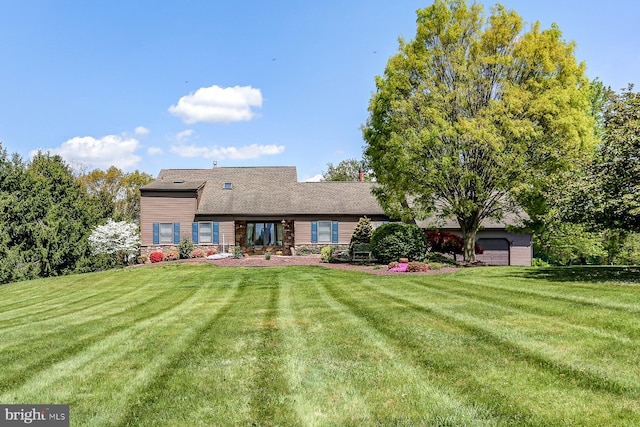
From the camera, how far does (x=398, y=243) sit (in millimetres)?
22297

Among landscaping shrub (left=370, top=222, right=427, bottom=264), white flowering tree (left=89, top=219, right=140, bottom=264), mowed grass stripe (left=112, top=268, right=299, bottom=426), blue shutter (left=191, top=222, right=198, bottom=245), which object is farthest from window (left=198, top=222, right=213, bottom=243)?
mowed grass stripe (left=112, top=268, right=299, bottom=426)

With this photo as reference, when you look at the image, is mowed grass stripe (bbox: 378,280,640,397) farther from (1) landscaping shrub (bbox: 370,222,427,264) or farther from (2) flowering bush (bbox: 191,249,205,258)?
(2) flowering bush (bbox: 191,249,205,258)

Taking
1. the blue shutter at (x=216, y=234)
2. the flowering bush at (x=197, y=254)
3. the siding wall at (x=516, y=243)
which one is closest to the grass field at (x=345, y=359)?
the flowering bush at (x=197, y=254)

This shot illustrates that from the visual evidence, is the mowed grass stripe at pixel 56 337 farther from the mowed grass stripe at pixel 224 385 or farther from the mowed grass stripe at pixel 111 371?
the mowed grass stripe at pixel 224 385

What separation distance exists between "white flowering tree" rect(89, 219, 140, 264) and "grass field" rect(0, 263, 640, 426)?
15256 millimetres

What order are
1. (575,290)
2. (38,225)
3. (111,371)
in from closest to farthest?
1. (111,371)
2. (575,290)
3. (38,225)

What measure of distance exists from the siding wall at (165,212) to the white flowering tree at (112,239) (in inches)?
146

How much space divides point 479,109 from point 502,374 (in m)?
18.9

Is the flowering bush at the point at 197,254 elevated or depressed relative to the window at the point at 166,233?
depressed

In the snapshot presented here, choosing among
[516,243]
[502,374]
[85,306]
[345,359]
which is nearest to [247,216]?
[516,243]

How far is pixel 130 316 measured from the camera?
10820 mm

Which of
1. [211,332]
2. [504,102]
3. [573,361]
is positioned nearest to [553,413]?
[573,361]

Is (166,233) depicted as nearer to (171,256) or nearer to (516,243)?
(171,256)

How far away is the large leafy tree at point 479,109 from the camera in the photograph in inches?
818
